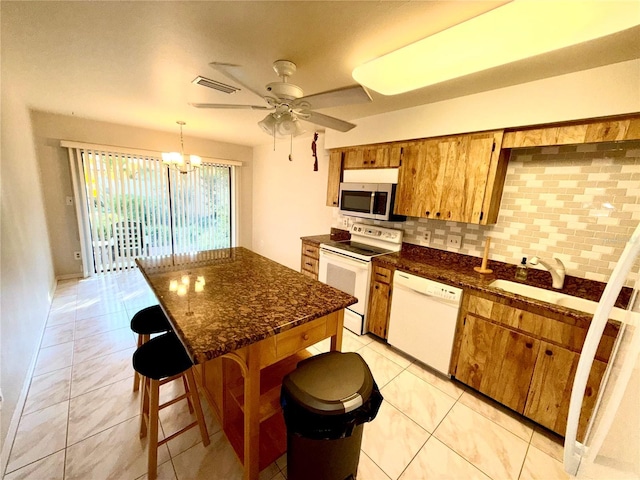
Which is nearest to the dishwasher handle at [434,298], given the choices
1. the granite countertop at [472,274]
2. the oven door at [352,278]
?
the granite countertop at [472,274]

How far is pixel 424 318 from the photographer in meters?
2.19

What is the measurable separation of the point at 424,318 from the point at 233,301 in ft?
5.51

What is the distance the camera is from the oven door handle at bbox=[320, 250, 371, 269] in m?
2.58

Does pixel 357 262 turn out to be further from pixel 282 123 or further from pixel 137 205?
pixel 137 205

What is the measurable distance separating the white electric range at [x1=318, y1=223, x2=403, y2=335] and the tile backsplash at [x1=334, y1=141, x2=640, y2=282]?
91 centimetres

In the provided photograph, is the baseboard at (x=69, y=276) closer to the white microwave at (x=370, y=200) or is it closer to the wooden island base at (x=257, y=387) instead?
the wooden island base at (x=257, y=387)

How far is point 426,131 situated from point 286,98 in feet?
4.76

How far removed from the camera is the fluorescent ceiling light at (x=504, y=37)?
109 cm

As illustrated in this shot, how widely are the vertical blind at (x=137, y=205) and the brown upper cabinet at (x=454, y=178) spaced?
393cm

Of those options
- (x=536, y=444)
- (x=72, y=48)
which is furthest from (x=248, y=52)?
(x=536, y=444)

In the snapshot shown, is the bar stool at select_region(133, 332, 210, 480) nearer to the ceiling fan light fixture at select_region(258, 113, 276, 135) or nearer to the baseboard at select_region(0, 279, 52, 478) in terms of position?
the baseboard at select_region(0, 279, 52, 478)

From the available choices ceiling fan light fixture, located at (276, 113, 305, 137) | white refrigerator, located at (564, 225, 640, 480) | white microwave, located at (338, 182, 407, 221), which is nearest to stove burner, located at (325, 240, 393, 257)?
white microwave, located at (338, 182, 407, 221)

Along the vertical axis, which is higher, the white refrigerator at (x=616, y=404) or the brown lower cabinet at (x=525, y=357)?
the white refrigerator at (x=616, y=404)

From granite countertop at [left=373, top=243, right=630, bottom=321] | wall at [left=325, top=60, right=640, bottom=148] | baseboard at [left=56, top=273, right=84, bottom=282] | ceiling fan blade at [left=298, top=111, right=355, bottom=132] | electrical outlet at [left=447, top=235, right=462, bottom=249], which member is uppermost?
wall at [left=325, top=60, right=640, bottom=148]
